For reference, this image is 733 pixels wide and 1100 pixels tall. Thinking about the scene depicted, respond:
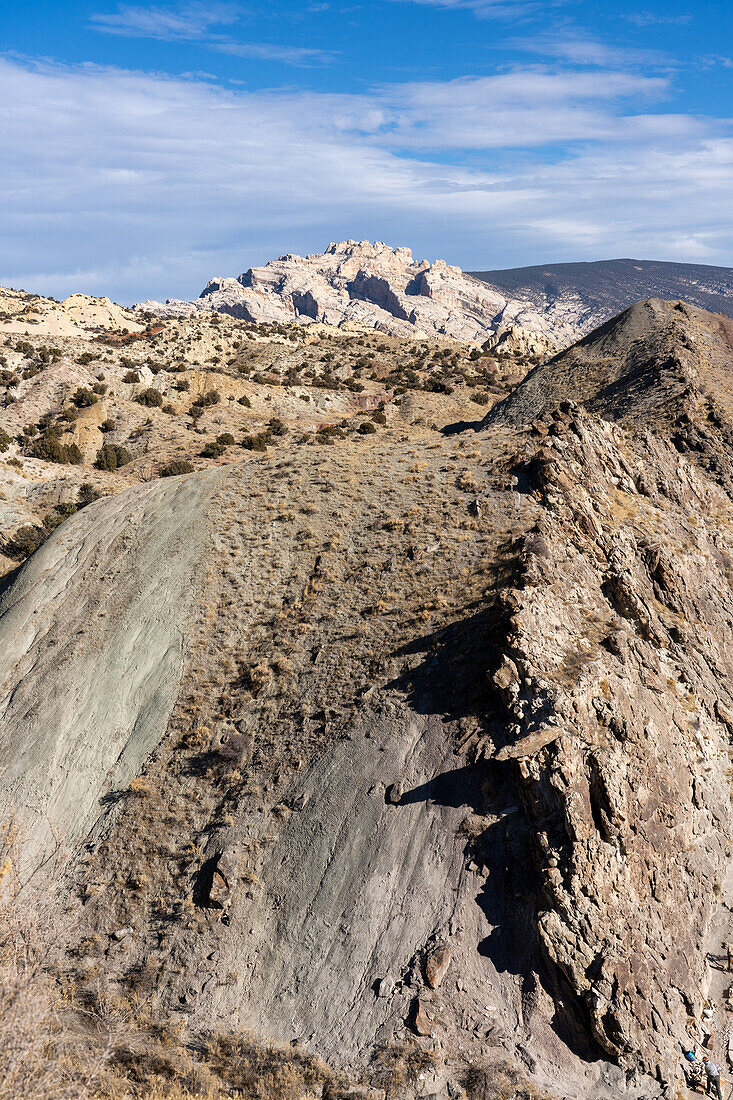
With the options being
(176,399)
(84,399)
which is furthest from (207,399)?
(84,399)

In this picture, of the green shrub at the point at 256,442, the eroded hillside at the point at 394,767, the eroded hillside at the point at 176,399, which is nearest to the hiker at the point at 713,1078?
the eroded hillside at the point at 394,767

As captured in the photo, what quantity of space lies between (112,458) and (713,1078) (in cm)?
4513

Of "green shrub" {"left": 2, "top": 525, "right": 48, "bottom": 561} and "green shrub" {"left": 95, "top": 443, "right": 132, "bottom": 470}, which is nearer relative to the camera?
"green shrub" {"left": 2, "top": 525, "right": 48, "bottom": 561}

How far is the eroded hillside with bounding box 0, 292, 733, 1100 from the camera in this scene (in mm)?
13133

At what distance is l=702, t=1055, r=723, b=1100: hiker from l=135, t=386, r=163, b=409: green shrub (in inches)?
2084

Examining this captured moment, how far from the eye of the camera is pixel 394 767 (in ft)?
53.4

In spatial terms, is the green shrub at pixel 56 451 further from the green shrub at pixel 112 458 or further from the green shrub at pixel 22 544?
the green shrub at pixel 22 544

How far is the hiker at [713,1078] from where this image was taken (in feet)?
41.1

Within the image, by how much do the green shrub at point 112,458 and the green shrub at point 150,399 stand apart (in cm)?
811

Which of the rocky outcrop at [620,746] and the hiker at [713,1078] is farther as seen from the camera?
the rocky outcrop at [620,746]

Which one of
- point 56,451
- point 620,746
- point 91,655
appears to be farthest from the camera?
point 56,451

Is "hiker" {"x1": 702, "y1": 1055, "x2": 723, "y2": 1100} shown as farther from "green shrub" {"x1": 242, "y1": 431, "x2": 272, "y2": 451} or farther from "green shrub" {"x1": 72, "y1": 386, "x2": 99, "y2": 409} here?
"green shrub" {"x1": 72, "y1": 386, "x2": 99, "y2": 409}

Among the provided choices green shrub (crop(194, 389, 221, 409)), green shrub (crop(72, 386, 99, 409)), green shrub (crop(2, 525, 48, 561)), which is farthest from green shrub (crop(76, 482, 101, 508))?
green shrub (crop(194, 389, 221, 409))

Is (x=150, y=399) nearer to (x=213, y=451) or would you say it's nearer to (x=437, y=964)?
(x=213, y=451)
